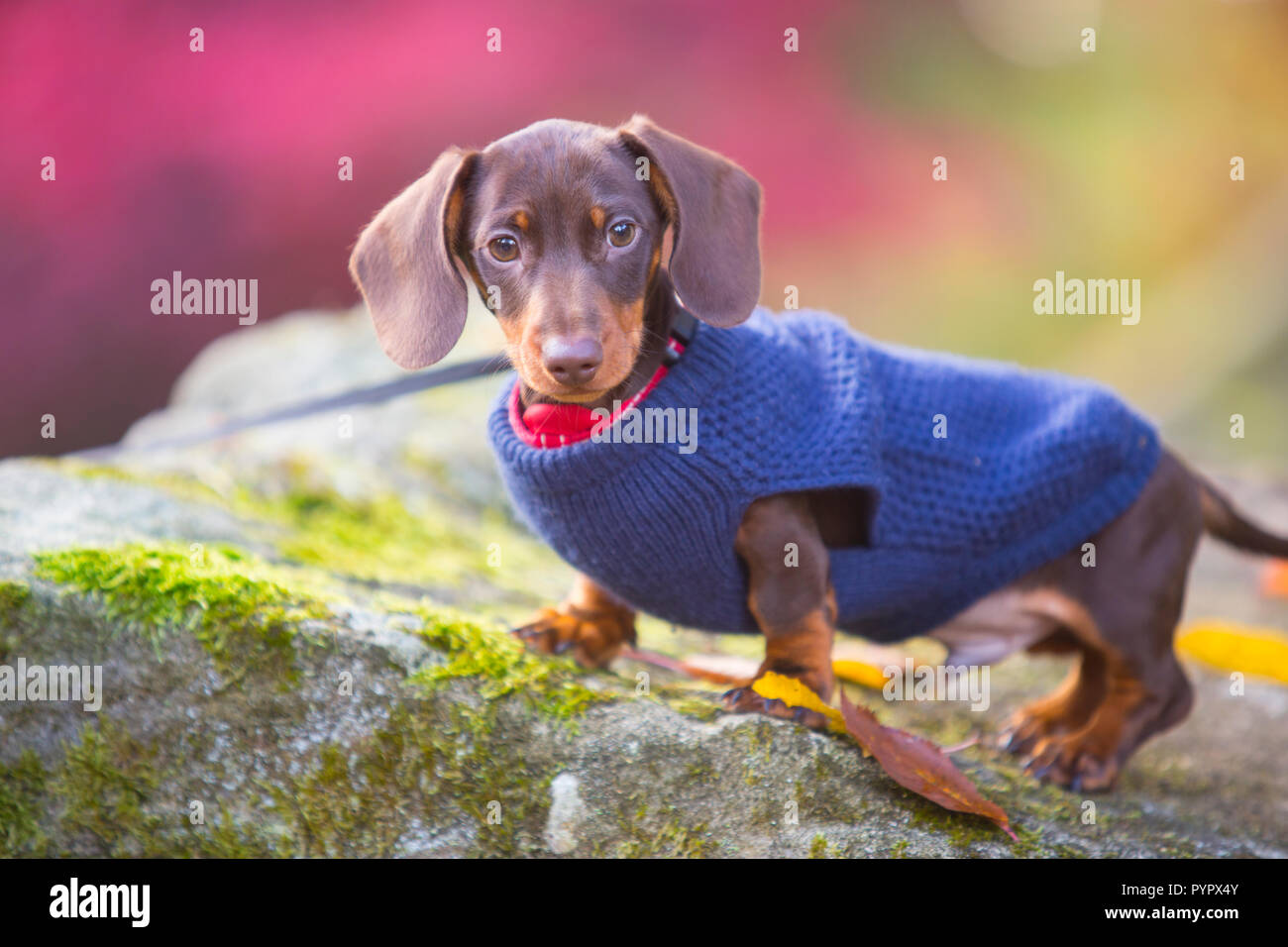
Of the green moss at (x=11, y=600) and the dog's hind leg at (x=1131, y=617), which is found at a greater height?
the green moss at (x=11, y=600)

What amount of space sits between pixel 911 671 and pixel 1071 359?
4.99 metres

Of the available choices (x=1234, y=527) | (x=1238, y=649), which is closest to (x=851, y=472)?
(x=1234, y=527)

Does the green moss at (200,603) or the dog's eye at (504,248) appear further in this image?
the dog's eye at (504,248)

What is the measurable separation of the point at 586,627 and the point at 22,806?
1131 mm

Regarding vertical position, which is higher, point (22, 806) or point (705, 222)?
point (705, 222)

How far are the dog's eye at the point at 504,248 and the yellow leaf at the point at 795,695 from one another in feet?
3.18

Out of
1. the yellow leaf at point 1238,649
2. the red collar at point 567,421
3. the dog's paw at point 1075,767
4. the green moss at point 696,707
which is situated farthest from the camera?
the yellow leaf at point 1238,649

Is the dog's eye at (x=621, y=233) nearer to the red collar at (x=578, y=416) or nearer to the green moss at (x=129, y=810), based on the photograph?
the red collar at (x=578, y=416)

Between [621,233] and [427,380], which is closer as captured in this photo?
[621,233]

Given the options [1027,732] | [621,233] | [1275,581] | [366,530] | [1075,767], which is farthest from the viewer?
[1275,581]

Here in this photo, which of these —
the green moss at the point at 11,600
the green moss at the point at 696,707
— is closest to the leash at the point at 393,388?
the green moss at the point at 696,707

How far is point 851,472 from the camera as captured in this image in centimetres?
226

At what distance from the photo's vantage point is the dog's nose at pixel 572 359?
1.95 metres

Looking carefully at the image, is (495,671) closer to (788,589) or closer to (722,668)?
(788,589)
